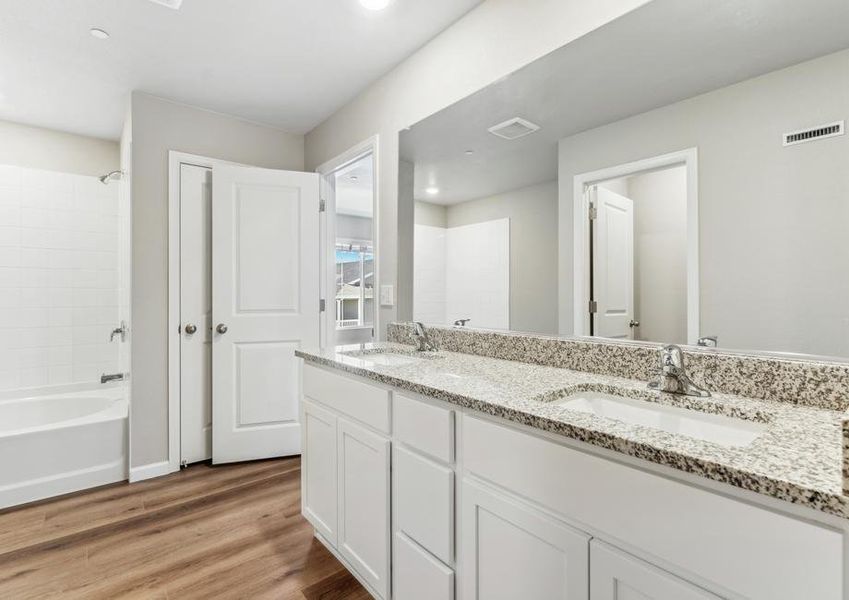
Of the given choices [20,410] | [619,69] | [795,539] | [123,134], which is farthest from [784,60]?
[20,410]

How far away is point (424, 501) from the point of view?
3.93 feet

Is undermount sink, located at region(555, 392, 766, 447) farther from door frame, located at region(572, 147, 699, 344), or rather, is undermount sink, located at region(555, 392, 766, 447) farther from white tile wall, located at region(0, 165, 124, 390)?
white tile wall, located at region(0, 165, 124, 390)

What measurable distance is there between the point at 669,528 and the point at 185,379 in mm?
2808

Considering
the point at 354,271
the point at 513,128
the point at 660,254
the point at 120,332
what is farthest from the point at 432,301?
the point at 354,271

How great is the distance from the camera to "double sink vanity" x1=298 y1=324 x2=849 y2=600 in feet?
2.01

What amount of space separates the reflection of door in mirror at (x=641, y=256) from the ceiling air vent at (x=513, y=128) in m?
0.39

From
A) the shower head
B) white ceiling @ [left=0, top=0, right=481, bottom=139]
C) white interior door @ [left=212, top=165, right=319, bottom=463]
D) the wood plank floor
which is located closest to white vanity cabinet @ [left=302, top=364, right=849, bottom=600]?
the wood plank floor

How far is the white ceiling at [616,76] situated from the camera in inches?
39.6

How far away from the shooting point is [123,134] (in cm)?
312

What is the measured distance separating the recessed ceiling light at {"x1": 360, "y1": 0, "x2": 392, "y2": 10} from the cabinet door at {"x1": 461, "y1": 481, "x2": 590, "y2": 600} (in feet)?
6.19

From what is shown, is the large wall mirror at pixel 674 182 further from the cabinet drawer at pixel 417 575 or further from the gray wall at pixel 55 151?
the gray wall at pixel 55 151

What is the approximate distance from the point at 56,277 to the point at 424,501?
3.43m

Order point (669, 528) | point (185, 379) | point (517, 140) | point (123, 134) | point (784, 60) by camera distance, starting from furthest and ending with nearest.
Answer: point (123, 134) → point (185, 379) → point (517, 140) → point (784, 60) → point (669, 528)

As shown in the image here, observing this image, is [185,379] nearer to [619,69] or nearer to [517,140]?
[517,140]
